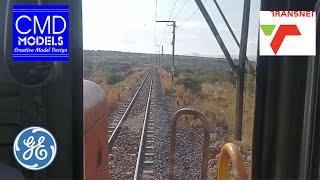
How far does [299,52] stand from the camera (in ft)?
5.43

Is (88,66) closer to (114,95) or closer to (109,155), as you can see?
(114,95)

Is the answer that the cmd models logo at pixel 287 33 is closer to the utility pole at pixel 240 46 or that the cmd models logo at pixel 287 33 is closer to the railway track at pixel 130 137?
the utility pole at pixel 240 46

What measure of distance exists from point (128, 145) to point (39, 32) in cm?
86

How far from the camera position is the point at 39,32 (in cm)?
142

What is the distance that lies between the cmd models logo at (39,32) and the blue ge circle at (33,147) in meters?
0.27

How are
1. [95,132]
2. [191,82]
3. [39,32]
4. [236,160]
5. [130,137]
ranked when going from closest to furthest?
[39,32], [236,160], [95,132], [130,137], [191,82]

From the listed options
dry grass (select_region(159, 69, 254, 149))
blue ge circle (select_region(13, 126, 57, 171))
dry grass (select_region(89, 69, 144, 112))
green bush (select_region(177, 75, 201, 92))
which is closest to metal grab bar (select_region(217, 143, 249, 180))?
dry grass (select_region(159, 69, 254, 149))

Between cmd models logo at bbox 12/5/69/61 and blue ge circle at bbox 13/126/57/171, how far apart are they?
0.27 m

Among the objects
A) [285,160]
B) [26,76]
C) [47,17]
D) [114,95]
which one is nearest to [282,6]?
[285,160]

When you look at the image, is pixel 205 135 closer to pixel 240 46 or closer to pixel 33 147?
pixel 240 46

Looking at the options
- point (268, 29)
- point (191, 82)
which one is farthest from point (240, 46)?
point (191, 82)

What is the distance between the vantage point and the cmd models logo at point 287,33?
1.61 meters

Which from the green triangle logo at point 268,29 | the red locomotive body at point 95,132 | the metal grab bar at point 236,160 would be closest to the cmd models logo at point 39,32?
the red locomotive body at point 95,132

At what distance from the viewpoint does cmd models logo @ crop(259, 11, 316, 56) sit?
161 centimetres
